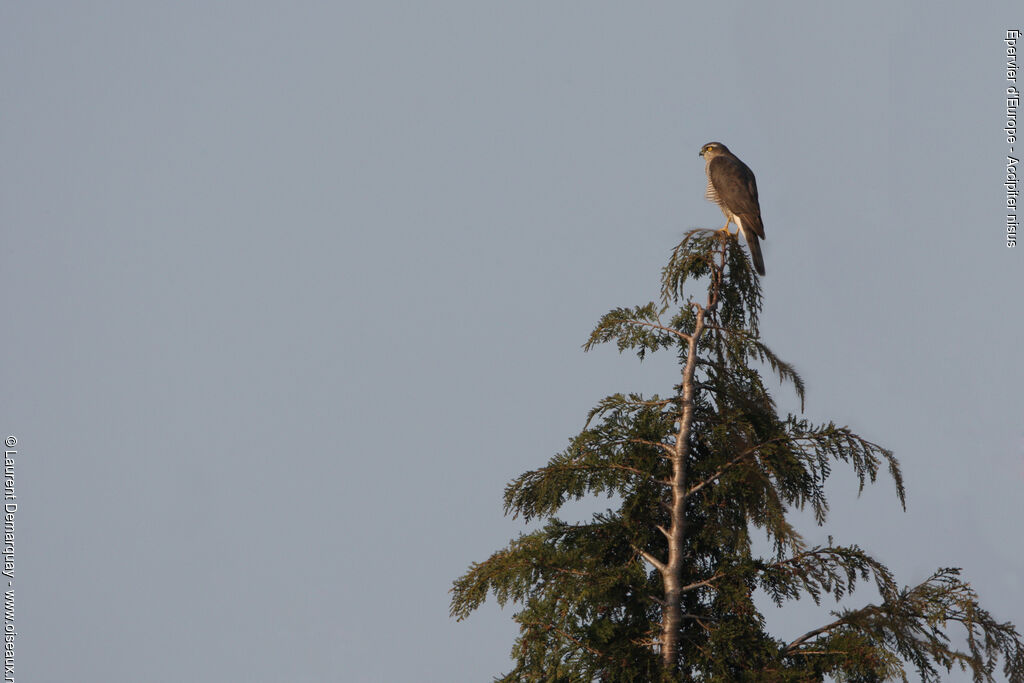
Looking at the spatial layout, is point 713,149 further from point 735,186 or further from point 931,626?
point 931,626

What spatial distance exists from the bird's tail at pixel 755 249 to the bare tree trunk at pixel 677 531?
8.15ft

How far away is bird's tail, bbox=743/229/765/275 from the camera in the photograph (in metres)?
12.0

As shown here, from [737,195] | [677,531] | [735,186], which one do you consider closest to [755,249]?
[737,195]

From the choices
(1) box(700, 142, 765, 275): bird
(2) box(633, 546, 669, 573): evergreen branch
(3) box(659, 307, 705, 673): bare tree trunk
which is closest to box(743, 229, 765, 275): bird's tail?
(1) box(700, 142, 765, 275): bird

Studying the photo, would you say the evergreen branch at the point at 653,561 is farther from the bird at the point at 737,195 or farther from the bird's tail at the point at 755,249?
the bird at the point at 737,195

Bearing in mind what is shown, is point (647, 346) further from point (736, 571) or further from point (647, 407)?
point (736, 571)

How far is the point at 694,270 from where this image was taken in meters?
10.3

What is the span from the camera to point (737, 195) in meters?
13.7

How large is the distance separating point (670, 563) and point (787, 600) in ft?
3.27

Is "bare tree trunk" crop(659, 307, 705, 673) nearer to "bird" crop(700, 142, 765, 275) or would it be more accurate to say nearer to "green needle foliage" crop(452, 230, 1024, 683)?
"green needle foliage" crop(452, 230, 1024, 683)

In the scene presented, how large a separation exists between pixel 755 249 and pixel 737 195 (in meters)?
1.20

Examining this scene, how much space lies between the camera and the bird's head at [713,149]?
15.7 m

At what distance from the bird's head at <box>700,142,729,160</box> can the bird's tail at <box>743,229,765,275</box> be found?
271cm

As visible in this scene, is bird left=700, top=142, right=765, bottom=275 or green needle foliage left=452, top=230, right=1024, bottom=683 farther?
bird left=700, top=142, right=765, bottom=275
